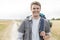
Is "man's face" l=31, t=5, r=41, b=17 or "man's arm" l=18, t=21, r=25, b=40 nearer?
"man's face" l=31, t=5, r=41, b=17

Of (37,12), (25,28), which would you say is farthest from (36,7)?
(25,28)

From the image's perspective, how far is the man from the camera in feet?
14.5

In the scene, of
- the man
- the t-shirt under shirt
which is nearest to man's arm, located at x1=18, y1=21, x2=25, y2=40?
the man

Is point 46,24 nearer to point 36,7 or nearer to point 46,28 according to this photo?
point 46,28

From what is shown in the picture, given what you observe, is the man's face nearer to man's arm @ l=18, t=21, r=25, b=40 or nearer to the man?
the man

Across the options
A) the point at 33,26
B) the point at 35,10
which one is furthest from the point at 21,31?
the point at 35,10

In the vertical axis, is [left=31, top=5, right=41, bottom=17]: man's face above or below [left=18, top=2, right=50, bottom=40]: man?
above

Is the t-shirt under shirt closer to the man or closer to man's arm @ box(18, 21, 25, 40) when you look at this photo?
the man

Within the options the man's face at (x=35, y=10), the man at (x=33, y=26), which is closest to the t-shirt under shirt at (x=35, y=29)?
the man at (x=33, y=26)

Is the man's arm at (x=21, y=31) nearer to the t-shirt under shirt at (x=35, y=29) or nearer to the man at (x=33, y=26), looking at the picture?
the man at (x=33, y=26)

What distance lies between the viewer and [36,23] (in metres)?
4.46

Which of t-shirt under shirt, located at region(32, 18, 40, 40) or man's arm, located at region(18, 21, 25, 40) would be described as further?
man's arm, located at region(18, 21, 25, 40)

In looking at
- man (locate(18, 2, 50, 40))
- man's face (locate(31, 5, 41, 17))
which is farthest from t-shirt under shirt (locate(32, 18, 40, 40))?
man's face (locate(31, 5, 41, 17))

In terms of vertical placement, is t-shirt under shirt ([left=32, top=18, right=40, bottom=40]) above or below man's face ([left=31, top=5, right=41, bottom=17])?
below
